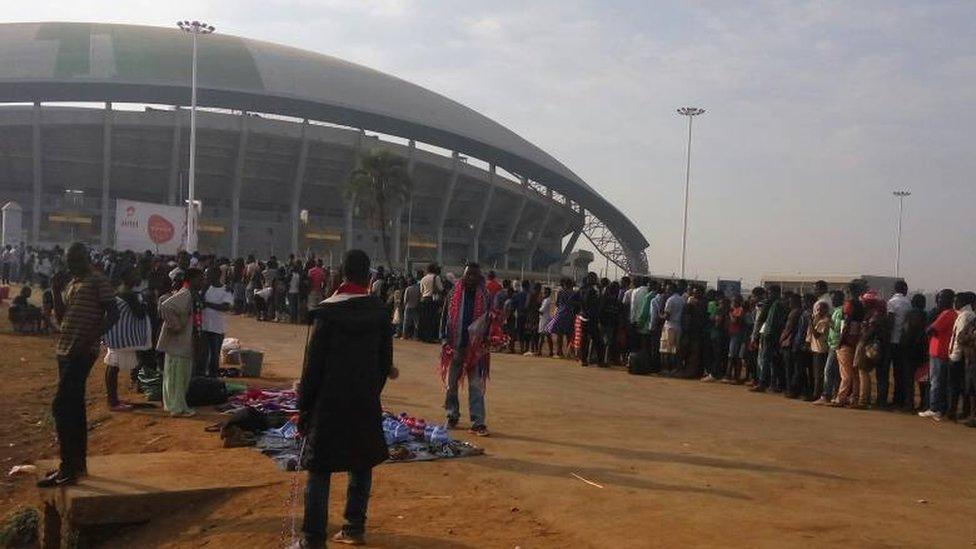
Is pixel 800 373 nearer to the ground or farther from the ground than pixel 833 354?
nearer to the ground

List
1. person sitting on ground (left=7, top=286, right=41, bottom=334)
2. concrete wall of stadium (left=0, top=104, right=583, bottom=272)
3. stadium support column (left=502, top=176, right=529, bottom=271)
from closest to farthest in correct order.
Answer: person sitting on ground (left=7, top=286, right=41, bottom=334) → concrete wall of stadium (left=0, top=104, right=583, bottom=272) → stadium support column (left=502, top=176, right=529, bottom=271)

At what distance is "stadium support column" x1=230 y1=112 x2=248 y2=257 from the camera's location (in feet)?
172

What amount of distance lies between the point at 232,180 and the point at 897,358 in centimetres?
4984

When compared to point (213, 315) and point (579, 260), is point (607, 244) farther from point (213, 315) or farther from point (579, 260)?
point (213, 315)

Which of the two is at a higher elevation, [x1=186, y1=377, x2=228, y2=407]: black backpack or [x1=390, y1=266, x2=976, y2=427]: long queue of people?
[x1=390, y1=266, x2=976, y2=427]: long queue of people

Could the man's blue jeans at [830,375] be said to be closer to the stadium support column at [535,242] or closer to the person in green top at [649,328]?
the person in green top at [649,328]

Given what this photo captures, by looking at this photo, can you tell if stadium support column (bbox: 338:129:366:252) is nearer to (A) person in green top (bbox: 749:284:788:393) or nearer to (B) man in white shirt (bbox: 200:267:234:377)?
(A) person in green top (bbox: 749:284:788:393)

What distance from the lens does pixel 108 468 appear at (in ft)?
20.0

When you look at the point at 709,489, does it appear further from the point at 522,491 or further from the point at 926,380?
the point at 926,380

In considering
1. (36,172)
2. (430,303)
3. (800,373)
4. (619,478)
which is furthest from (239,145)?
(619,478)

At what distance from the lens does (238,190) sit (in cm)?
5512

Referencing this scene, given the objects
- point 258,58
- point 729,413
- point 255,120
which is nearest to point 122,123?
point 255,120

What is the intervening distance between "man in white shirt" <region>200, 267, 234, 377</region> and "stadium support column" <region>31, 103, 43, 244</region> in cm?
4589

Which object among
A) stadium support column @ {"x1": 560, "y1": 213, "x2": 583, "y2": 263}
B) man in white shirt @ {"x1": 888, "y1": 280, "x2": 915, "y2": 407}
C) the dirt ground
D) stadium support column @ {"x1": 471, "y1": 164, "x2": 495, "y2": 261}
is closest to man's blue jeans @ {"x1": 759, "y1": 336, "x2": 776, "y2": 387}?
the dirt ground
